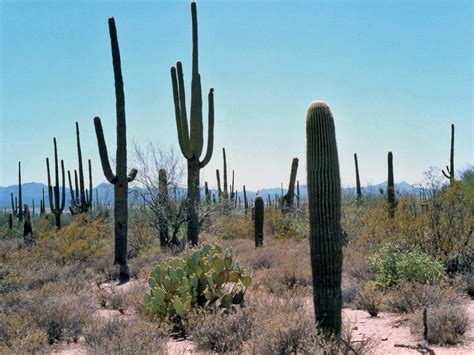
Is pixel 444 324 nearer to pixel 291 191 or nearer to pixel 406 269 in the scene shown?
pixel 406 269

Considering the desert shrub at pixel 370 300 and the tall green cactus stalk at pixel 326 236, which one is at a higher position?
the tall green cactus stalk at pixel 326 236

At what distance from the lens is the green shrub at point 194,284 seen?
8.64m

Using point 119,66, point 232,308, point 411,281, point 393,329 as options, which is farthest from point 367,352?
point 119,66

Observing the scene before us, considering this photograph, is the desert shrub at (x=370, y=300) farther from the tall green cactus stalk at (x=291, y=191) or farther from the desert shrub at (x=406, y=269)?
the tall green cactus stalk at (x=291, y=191)

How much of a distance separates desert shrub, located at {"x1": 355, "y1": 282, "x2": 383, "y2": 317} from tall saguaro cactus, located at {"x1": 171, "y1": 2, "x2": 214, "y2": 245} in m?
8.54

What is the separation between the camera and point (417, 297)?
9.01 m

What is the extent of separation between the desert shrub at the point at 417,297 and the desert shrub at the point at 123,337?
404 cm

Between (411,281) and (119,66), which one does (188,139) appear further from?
(411,281)

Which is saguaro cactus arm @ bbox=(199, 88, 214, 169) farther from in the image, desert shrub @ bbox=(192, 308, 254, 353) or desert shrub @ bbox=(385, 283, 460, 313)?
desert shrub @ bbox=(192, 308, 254, 353)

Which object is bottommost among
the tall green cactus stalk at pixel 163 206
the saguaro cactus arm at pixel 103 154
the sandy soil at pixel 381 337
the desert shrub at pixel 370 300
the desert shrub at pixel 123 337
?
the sandy soil at pixel 381 337

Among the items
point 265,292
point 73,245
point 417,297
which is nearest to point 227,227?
point 73,245

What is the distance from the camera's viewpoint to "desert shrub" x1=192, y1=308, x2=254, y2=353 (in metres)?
7.06

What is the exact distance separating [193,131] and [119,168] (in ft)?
10.1

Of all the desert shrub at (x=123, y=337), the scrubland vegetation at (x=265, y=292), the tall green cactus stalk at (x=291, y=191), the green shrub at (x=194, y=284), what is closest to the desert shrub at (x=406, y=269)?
the scrubland vegetation at (x=265, y=292)
